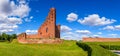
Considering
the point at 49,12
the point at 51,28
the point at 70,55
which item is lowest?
the point at 70,55

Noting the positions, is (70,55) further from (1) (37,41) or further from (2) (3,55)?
(1) (37,41)

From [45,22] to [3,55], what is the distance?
29.4 m

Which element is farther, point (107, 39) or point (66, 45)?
point (107, 39)

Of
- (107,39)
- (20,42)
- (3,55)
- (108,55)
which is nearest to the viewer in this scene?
(108,55)

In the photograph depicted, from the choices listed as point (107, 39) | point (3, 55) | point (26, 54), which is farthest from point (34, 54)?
point (107, 39)

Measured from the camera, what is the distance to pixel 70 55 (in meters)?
30.9

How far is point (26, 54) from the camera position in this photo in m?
29.6

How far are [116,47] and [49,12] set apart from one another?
17.7 metres

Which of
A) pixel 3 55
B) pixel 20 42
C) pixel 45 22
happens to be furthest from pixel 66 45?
pixel 3 55

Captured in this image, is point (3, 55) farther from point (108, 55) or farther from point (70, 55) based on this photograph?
point (108, 55)

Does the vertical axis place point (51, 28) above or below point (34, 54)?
above

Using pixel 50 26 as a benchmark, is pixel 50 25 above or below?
above

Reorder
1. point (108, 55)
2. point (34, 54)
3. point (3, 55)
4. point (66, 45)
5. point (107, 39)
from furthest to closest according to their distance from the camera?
1. point (107, 39)
2. point (66, 45)
3. point (34, 54)
4. point (3, 55)
5. point (108, 55)

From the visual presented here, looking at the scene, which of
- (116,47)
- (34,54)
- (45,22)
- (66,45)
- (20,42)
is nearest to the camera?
(34,54)
